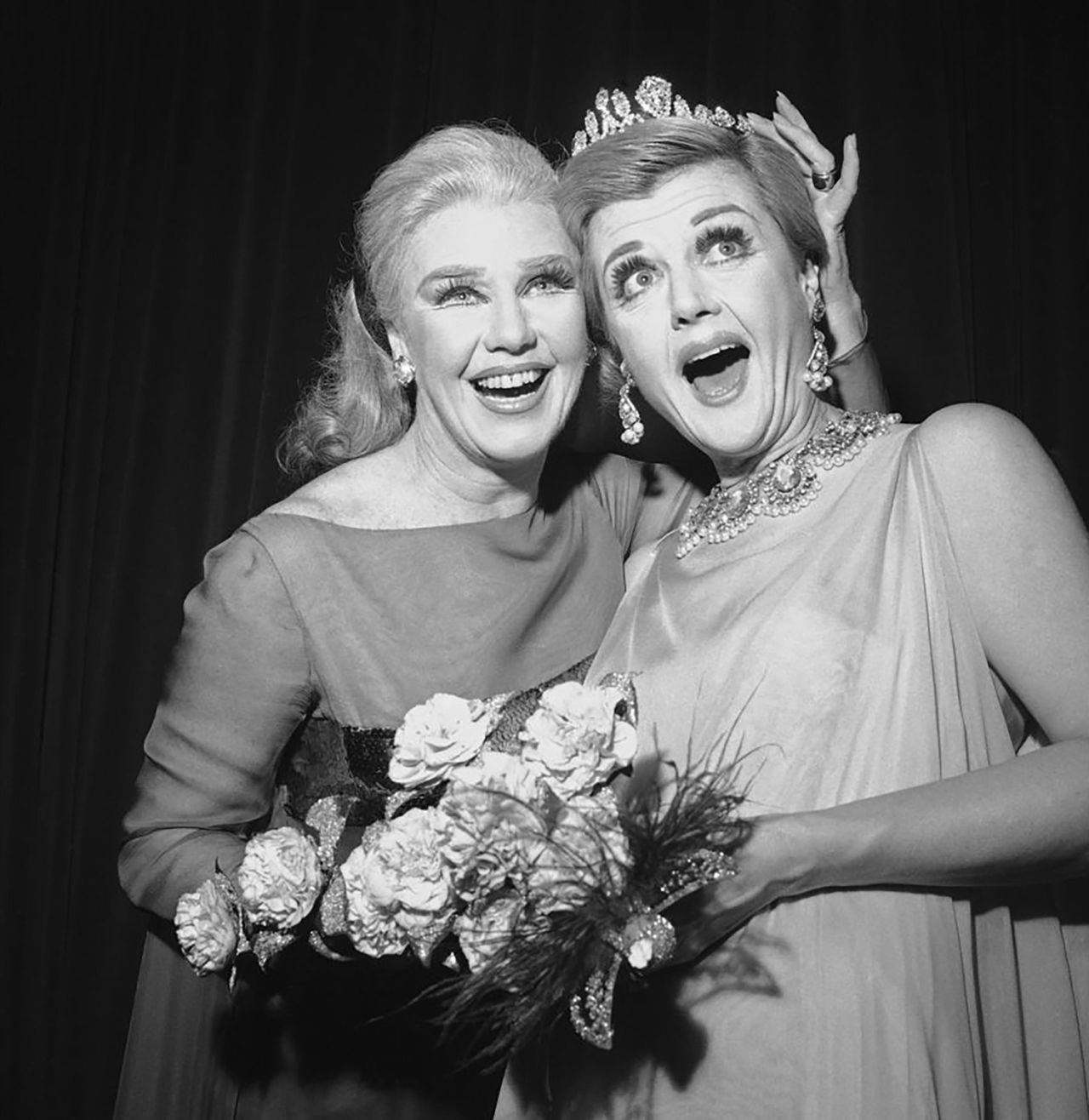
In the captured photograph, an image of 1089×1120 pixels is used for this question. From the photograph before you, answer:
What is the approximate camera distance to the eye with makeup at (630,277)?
1.74 metres

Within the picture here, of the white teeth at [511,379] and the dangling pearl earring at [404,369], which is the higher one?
the dangling pearl earring at [404,369]

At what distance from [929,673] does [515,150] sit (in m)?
0.97

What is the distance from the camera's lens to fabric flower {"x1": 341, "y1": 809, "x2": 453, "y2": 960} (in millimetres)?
1300

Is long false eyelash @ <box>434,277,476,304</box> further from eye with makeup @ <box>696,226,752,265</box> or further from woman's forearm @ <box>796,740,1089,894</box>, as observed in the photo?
woman's forearm @ <box>796,740,1089,894</box>

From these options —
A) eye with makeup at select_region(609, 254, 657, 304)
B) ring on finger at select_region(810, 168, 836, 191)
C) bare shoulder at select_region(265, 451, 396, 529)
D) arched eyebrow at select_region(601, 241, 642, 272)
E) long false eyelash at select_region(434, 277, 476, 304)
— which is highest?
ring on finger at select_region(810, 168, 836, 191)

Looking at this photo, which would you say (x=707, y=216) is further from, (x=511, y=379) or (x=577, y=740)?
(x=577, y=740)

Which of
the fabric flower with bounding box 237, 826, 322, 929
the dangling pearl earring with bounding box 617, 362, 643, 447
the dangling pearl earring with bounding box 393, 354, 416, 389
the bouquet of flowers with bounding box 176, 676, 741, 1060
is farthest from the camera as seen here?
the dangling pearl earring with bounding box 393, 354, 416, 389

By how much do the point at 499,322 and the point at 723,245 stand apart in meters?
0.33

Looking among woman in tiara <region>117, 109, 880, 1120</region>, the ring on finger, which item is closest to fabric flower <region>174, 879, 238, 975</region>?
woman in tiara <region>117, 109, 880, 1120</region>

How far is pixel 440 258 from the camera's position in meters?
1.90

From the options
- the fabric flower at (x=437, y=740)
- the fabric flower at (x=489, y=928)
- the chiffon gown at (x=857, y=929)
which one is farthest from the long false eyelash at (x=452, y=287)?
the fabric flower at (x=489, y=928)

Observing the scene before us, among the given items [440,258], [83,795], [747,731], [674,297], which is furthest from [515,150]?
[83,795]

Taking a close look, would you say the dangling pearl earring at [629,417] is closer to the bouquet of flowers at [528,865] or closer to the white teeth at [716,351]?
the white teeth at [716,351]

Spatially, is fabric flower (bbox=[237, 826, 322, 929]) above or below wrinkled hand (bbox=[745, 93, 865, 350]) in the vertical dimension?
below
